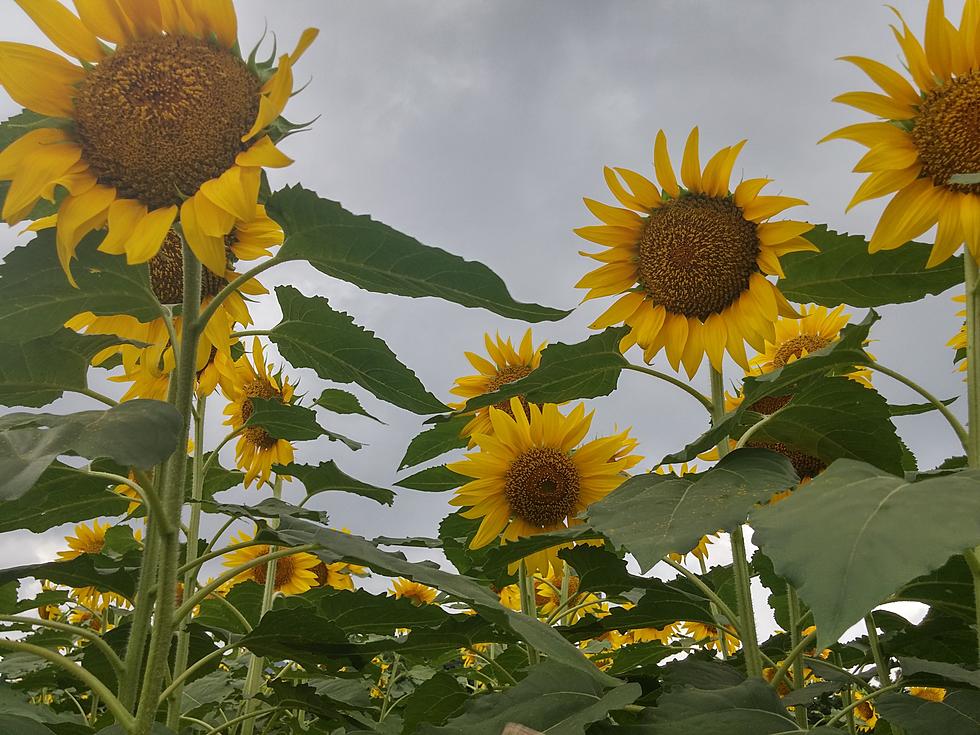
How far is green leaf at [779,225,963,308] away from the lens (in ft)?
6.18

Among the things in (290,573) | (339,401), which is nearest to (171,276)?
(339,401)

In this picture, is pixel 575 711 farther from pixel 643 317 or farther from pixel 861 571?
pixel 643 317

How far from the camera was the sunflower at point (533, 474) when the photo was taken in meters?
2.45

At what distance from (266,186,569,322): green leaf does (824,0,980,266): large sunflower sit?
81cm

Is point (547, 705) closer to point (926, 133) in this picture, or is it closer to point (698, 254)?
point (698, 254)

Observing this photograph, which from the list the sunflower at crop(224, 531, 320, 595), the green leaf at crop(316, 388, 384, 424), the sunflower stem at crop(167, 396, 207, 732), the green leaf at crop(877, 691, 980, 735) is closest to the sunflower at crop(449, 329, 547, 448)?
the green leaf at crop(316, 388, 384, 424)

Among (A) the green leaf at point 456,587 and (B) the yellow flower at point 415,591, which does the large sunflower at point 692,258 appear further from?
(B) the yellow flower at point 415,591

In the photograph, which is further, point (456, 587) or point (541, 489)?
point (541, 489)

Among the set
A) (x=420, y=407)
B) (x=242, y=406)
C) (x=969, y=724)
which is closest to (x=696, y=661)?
(x=969, y=724)

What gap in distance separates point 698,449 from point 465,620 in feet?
1.84

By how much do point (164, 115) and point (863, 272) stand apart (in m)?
1.43

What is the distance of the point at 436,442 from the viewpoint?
104 inches

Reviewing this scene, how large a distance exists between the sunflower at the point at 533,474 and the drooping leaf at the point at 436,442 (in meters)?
0.13

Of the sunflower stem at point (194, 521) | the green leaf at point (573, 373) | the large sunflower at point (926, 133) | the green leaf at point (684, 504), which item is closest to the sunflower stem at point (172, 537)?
the green leaf at point (573, 373)
